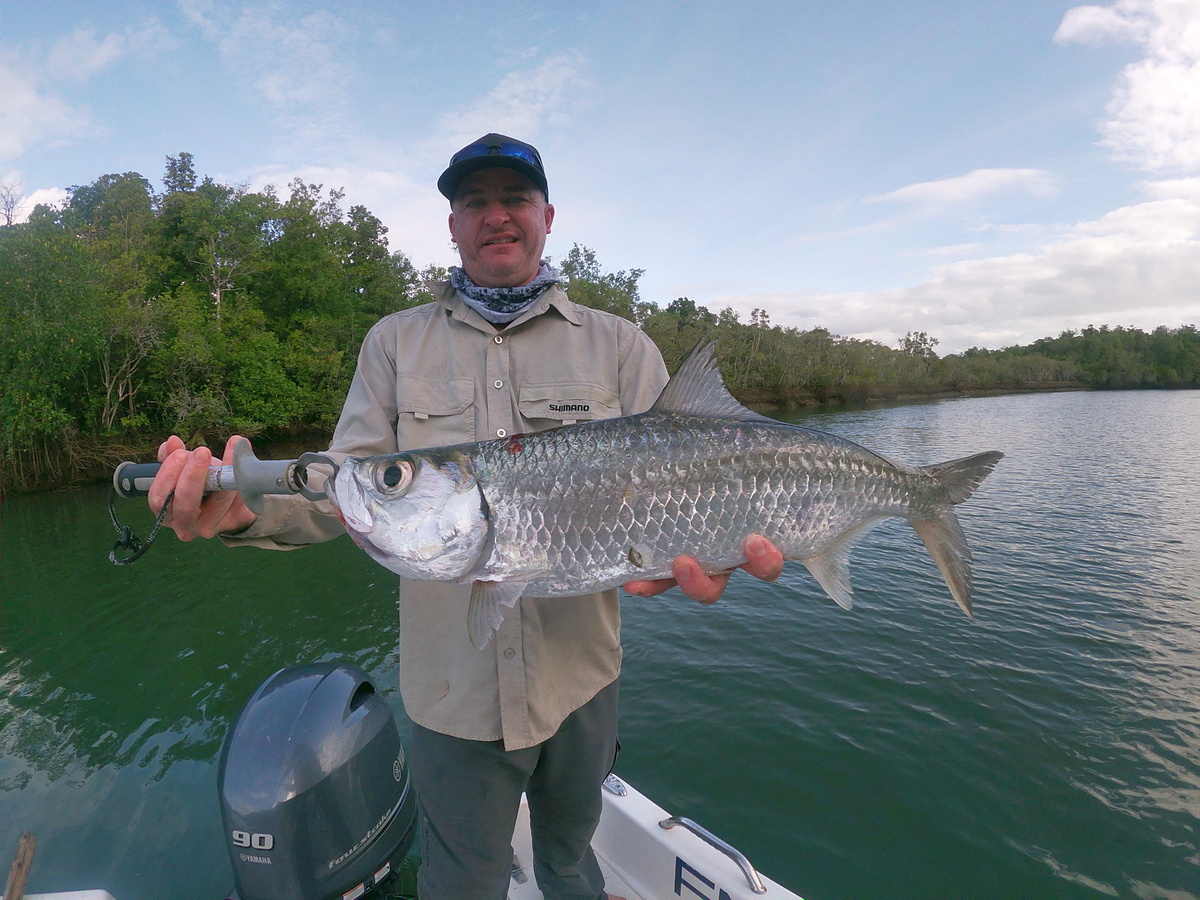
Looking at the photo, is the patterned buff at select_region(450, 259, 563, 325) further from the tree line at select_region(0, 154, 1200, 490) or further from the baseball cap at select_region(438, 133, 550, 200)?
the tree line at select_region(0, 154, 1200, 490)

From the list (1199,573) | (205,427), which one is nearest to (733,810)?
(1199,573)

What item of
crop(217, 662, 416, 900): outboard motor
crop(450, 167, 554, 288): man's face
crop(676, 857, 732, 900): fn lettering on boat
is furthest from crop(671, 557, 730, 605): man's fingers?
crop(217, 662, 416, 900): outboard motor

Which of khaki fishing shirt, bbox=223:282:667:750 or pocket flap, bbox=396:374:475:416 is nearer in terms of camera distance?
khaki fishing shirt, bbox=223:282:667:750

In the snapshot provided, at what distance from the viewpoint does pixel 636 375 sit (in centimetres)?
301

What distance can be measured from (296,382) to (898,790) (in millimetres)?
33903

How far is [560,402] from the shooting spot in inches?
114

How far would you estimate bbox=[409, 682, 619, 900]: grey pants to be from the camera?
2570 mm

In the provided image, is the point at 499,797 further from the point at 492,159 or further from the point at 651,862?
the point at 492,159

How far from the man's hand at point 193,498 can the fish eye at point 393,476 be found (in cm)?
52

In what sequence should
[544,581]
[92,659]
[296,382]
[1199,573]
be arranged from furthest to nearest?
[296,382], [1199,573], [92,659], [544,581]

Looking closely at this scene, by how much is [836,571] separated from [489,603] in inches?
68.1

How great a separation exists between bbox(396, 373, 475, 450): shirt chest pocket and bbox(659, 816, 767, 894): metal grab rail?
269 centimetres

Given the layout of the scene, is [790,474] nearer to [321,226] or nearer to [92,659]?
[92,659]

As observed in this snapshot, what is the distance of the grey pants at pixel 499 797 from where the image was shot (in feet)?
8.43
